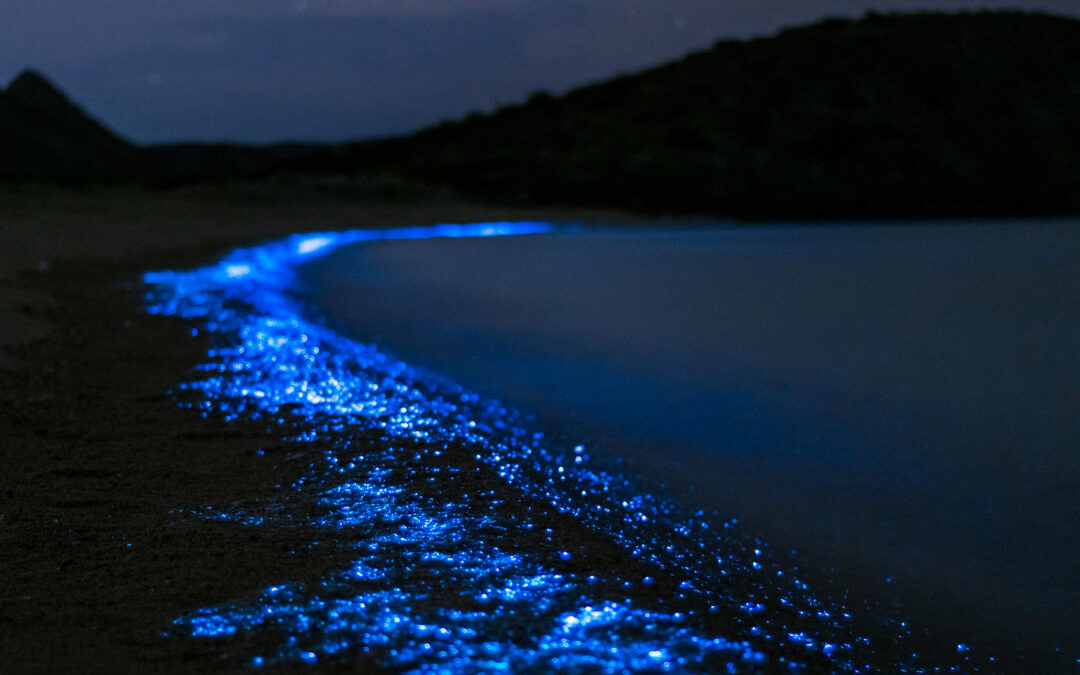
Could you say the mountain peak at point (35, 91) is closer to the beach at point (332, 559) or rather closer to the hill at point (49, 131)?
the hill at point (49, 131)

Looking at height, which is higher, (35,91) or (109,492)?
(35,91)

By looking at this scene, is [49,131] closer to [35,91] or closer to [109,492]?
[35,91]

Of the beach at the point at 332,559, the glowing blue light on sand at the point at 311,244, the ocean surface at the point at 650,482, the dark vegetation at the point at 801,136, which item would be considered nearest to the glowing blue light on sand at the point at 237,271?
the ocean surface at the point at 650,482

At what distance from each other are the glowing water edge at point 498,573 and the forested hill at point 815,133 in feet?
88.0

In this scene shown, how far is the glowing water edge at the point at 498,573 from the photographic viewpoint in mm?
2229

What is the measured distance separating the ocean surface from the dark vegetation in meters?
23.2

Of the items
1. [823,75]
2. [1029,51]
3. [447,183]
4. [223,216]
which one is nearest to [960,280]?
[223,216]

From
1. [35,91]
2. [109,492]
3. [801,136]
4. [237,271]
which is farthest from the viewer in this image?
[35,91]

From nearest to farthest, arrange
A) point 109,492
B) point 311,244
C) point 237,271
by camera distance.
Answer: point 109,492 < point 237,271 < point 311,244

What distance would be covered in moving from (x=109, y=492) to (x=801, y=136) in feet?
124

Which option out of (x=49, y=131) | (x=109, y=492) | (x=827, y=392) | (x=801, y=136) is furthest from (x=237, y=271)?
(x=49, y=131)

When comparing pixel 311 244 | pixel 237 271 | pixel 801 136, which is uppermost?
pixel 801 136

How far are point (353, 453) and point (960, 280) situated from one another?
10.5 m

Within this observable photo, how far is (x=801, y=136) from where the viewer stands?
3819cm
